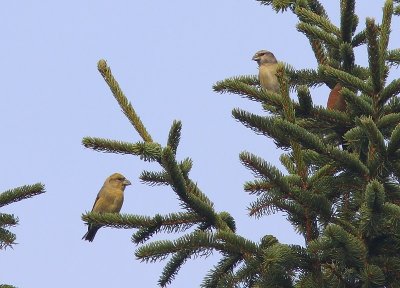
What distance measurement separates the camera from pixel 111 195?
9430 mm

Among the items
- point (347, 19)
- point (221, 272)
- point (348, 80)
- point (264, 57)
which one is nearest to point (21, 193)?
point (221, 272)

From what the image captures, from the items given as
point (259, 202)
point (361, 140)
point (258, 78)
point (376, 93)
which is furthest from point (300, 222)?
point (258, 78)

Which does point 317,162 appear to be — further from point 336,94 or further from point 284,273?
point 336,94

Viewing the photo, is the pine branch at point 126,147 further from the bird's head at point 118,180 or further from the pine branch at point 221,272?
the bird's head at point 118,180

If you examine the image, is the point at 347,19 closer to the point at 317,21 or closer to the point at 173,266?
the point at 317,21

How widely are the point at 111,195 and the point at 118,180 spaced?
0.37m

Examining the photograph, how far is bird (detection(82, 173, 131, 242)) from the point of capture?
938cm

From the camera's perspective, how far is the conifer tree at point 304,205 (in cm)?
431

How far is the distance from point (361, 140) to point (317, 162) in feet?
1.31

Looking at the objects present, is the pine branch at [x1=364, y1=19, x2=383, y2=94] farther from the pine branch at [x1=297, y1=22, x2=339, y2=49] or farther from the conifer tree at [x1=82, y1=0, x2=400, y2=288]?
the pine branch at [x1=297, y1=22, x2=339, y2=49]

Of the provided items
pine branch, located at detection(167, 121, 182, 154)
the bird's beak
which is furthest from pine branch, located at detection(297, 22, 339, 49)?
the bird's beak

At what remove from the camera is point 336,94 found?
267 inches

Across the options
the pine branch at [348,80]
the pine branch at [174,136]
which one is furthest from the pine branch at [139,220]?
the pine branch at [348,80]

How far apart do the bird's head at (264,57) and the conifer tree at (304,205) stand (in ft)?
14.1
